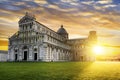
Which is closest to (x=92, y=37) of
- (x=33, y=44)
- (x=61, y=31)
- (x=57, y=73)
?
(x=61, y=31)

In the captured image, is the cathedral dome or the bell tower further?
the cathedral dome

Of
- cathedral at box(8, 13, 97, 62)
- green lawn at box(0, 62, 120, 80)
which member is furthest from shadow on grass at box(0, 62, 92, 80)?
cathedral at box(8, 13, 97, 62)

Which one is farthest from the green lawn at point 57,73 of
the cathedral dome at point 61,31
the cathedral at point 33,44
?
the cathedral dome at point 61,31

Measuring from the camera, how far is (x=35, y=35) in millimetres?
62250

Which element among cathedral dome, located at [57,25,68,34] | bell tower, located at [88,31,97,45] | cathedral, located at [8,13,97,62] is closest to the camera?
cathedral, located at [8,13,97,62]

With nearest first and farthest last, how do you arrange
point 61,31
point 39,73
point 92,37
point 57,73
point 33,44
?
point 57,73 → point 39,73 → point 33,44 → point 61,31 → point 92,37

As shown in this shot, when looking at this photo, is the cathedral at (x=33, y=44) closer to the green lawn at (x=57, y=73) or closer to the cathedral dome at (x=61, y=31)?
the cathedral dome at (x=61, y=31)

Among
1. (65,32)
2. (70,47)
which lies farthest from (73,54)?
(65,32)

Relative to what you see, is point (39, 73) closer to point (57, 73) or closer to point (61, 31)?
point (57, 73)

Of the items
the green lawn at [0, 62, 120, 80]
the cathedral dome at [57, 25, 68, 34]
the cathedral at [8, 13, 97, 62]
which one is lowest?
the green lawn at [0, 62, 120, 80]

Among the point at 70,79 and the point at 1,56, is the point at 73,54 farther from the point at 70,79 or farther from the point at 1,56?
the point at 70,79

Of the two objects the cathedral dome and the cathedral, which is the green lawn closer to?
the cathedral

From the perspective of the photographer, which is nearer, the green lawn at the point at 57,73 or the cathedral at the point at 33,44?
the green lawn at the point at 57,73

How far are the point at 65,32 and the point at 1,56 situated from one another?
35.7 m
